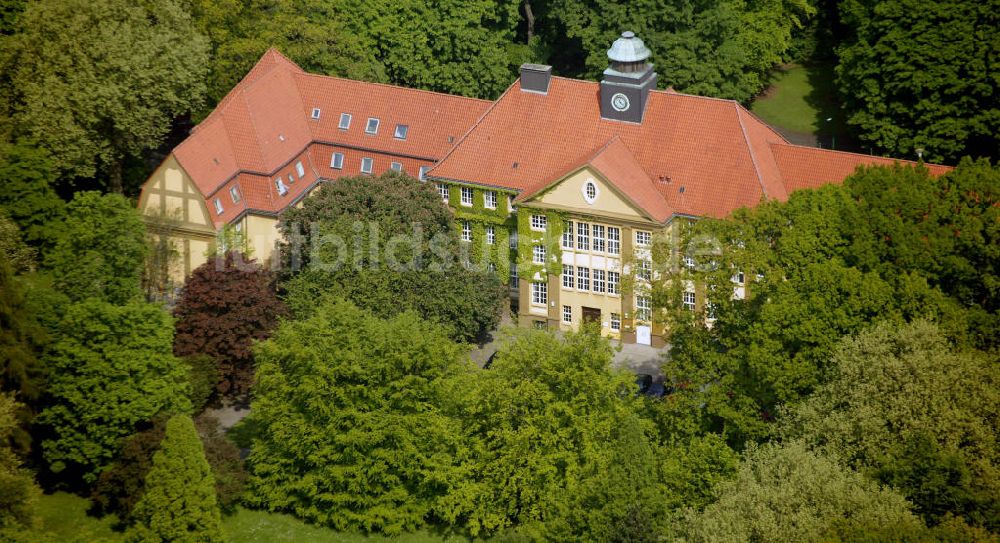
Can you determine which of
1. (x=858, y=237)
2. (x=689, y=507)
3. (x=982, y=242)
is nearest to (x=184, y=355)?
(x=689, y=507)

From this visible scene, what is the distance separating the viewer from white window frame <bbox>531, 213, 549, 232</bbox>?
8756 centimetres

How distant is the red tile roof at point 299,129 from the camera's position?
89.9 m

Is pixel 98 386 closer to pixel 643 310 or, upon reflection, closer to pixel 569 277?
pixel 643 310

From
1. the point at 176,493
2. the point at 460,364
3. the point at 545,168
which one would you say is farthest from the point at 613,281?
the point at 176,493

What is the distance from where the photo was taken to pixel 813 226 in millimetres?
72562

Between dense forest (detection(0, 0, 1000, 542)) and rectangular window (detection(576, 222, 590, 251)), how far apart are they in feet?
15.8

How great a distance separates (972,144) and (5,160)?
49.3 m

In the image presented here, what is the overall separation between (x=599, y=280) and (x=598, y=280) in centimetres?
8

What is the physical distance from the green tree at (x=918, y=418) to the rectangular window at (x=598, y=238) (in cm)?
1987

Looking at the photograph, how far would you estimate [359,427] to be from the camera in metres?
72.6

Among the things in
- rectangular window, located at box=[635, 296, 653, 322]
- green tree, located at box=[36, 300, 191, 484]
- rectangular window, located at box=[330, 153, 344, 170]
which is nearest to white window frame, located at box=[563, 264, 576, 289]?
rectangular window, located at box=[635, 296, 653, 322]

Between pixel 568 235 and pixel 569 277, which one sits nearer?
pixel 568 235

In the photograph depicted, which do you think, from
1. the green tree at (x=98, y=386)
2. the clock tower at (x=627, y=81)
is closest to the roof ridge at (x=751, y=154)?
the clock tower at (x=627, y=81)

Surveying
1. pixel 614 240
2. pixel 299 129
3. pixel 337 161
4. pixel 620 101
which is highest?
pixel 620 101
